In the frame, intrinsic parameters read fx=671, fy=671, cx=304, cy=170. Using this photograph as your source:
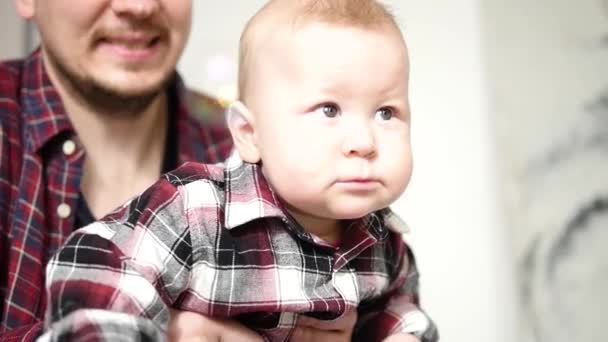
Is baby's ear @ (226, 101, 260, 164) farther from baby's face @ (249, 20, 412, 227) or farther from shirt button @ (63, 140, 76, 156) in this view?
shirt button @ (63, 140, 76, 156)

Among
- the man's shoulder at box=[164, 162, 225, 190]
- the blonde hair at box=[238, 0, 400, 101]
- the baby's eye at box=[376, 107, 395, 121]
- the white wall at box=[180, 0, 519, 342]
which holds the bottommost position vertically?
the white wall at box=[180, 0, 519, 342]

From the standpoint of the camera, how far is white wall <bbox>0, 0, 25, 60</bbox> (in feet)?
6.12

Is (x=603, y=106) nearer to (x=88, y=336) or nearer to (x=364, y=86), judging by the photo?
(x=364, y=86)

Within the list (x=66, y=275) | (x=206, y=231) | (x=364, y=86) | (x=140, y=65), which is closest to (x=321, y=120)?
(x=364, y=86)

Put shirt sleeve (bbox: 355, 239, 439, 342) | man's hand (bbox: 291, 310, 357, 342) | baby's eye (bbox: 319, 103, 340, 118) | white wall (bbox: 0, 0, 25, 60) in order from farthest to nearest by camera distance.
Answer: white wall (bbox: 0, 0, 25, 60)
shirt sleeve (bbox: 355, 239, 439, 342)
man's hand (bbox: 291, 310, 357, 342)
baby's eye (bbox: 319, 103, 340, 118)

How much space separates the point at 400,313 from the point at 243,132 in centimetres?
40

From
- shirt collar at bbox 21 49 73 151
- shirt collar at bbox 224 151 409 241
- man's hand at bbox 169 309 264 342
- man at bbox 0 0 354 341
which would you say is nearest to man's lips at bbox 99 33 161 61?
man at bbox 0 0 354 341

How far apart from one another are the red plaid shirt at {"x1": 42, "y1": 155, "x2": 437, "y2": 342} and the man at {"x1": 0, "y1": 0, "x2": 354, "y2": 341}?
388 mm

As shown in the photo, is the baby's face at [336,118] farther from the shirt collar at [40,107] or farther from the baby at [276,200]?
the shirt collar at [40,107]

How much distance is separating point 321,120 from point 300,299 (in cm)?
24

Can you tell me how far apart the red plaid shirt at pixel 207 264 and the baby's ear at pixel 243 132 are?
0.02 metres

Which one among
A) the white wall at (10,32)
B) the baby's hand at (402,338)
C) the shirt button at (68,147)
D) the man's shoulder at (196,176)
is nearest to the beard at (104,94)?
the shirt button at (68,147)

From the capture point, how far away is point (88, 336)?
2.34 ft

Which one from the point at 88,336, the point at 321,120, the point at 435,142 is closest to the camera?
the point at 88,336
